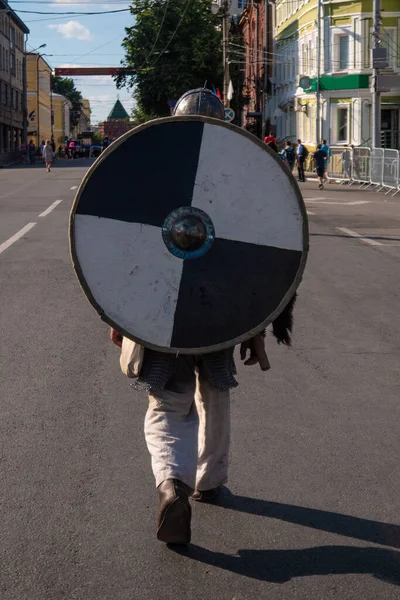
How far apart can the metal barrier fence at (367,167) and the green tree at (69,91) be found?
140 metres

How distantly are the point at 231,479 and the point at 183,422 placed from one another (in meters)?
0.73

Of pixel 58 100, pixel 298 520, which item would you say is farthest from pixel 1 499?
pixel 58 100

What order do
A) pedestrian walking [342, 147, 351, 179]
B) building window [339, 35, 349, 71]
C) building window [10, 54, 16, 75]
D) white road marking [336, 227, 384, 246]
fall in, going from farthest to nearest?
1. building window [10, 54, 16, 75]
2. building window [339, 35, 349, 71]
3. pedestrian walking [342, 147, 351, 179]
4. white road marking [336, 227, 384, 246]

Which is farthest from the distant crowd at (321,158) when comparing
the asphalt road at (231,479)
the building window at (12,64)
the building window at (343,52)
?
the building window at (12,64)

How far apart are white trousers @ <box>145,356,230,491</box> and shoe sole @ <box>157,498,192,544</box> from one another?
0.49 feet

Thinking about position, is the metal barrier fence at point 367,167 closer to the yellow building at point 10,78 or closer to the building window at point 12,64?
the yellow building at point 10,78

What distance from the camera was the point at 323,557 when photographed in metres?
3.48

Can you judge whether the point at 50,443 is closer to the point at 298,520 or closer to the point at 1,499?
the point at 1,499

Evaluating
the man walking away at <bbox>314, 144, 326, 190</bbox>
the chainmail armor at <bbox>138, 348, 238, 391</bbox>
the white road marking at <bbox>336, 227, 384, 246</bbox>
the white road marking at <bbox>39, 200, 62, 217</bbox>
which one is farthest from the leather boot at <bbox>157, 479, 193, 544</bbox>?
the man walking away at <bbox>314, 144, 326, 190</bbox>

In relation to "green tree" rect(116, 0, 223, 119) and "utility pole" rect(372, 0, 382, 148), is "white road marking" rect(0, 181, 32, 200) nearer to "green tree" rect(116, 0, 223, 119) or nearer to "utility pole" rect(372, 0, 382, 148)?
"utility pole" rect(372, 0, 382, 148)

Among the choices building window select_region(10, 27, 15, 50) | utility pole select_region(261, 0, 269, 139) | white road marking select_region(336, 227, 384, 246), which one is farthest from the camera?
building window select_region(10, 27, 15, 50)

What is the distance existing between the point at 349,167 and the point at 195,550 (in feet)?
107

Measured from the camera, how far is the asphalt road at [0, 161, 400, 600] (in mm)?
3301

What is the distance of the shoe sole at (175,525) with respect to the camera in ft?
11.3
